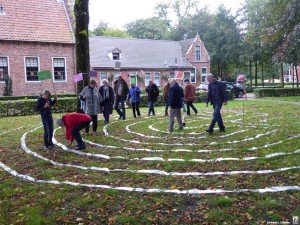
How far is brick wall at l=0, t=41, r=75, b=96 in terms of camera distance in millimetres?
25188

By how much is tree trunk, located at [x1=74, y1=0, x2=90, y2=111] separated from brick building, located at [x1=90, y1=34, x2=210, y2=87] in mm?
20965

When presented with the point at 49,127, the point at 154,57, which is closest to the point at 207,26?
the point at 154,57

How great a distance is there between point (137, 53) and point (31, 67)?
1492 cm

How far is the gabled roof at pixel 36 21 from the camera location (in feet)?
83.0

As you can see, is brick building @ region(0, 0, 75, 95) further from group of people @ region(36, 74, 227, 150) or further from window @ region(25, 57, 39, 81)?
group of people @ region(36, 74, 227, 150)

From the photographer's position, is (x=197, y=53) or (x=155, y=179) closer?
(x=155, y=179)

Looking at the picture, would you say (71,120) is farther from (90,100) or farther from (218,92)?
(218,92)

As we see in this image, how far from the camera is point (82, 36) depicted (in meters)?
11.1

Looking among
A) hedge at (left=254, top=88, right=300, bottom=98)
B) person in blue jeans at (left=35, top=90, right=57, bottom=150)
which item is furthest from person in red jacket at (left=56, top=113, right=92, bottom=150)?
hedge at (left=254, top=88, right=300, bottom=98)

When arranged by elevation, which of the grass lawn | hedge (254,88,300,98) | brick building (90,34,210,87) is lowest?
the grass lawn

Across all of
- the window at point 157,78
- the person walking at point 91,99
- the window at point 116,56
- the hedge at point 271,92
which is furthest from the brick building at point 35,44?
the person walking at point 91,99

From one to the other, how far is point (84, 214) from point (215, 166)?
2875 millimetres

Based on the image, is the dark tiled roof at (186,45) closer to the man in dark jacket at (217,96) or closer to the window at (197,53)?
the window at (197,53)

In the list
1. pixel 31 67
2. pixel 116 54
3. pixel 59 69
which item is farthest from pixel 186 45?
pixel 31 67
